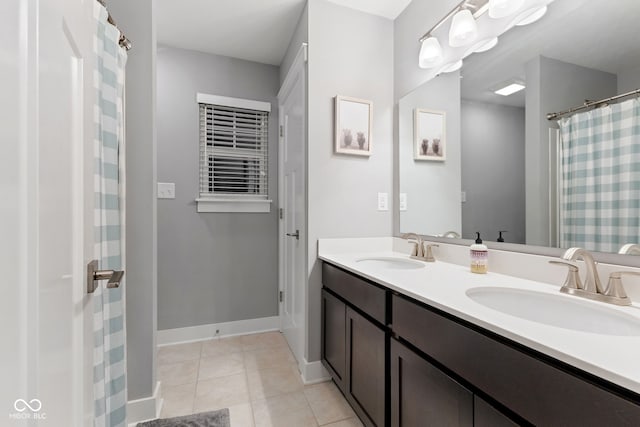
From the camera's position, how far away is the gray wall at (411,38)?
1.67 meters

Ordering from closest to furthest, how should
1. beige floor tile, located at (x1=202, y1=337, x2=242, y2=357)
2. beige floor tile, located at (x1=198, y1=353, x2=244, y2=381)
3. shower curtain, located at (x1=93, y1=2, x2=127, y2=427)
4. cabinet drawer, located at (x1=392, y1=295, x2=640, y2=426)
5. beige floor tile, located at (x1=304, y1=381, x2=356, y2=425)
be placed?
cabinet drawer, located at (x1=392, y1=295, x2=640, y2=426) → shower curtain, located at (x1=93, y1=2, x2=127, y2=427) → beige floor tile, located at (x1=304, y1=381, x2=356, y2=425) → beige floor tile, located at (x1=198, y1=353, x2=244, y2=381) → beige floor tile, located at (x1=202, y1=337, x2=242, y2=357)

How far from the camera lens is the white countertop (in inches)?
20.2

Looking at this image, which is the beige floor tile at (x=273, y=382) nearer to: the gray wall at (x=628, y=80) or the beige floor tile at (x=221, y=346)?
the beige floor tile at (x=221, y=346)

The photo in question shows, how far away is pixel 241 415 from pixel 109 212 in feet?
4.06

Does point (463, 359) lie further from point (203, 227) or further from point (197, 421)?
point (203, 227)

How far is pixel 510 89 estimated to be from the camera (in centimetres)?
128

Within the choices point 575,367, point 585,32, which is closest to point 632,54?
point 585,32

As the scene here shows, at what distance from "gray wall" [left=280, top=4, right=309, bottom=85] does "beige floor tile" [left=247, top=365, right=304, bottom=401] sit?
2.22 meters

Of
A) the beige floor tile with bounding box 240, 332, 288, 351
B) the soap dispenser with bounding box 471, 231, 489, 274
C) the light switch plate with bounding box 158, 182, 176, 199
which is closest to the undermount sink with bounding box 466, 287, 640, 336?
the soap dispenser with bounding box 471, 231, 489, 274

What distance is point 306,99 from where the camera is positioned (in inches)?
71.9

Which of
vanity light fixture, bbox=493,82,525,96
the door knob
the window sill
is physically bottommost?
the door knob

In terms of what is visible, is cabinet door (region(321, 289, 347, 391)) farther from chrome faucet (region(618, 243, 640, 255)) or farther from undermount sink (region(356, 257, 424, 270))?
chrome faucet (region(618, 243, 640, 255))

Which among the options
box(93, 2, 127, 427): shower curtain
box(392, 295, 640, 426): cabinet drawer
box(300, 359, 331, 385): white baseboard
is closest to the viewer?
box(392, 295, 640, 426): cabinet drawer

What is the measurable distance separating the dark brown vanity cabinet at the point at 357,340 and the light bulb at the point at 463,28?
1.33 m
